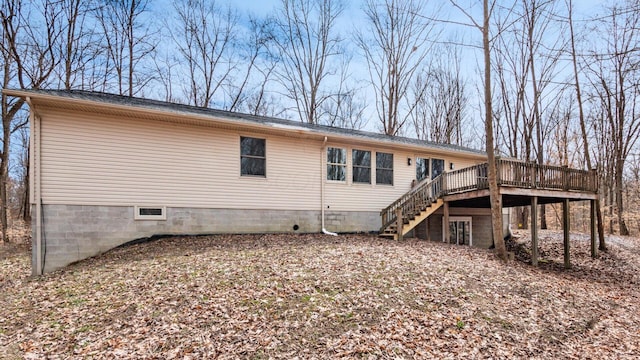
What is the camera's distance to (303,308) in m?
4.94

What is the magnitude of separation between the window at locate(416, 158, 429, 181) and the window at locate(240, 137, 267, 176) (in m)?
6.66

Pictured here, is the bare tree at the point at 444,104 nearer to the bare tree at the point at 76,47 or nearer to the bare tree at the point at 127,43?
the bare tree at the point at 127,43

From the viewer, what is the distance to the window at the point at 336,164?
11859 mm

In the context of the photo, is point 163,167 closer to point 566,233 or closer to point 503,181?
point 503,181

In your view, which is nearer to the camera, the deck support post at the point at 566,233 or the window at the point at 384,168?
the deck support post at the point at 566,233

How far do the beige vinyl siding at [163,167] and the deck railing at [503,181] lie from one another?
3423mm

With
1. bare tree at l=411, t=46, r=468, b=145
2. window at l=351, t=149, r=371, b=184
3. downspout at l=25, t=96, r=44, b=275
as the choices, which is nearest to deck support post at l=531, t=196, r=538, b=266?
window at l=351, t=149, r=371, b=184

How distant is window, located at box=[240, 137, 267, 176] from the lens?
10.4 m

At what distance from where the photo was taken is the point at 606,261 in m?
11.6

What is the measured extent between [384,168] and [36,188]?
421 inches

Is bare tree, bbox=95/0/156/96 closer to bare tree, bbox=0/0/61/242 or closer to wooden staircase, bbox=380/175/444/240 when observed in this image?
bare tree, bbox=0/0/61/242

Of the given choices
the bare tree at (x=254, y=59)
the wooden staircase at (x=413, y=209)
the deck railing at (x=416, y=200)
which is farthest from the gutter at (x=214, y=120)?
the bare tree at (x=254, y=59)

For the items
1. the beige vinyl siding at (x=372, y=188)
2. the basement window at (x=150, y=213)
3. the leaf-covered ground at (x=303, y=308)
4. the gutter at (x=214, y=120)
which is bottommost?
the leaf-covered ground at (x=303, y=308)

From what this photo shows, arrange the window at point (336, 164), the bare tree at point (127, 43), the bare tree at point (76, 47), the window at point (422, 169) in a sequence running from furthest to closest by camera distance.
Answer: the bare tree at point (127, 43)
the bare tree at point (76, 47)
the window at point (422, 169)
the window at point (336, 164)
